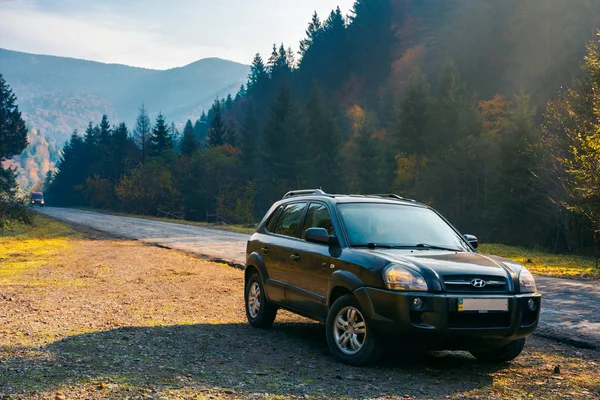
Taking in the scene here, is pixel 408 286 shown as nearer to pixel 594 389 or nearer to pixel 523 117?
pixel 594 389

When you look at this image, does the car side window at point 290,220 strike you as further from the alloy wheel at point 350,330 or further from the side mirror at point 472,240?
the side mirror at point 472,240

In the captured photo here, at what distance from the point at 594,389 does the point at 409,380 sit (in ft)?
5.52

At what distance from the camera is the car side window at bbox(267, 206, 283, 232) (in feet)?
29.2

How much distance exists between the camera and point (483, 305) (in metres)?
6.00

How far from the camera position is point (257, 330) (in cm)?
853

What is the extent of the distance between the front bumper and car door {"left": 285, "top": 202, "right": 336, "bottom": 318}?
93cm

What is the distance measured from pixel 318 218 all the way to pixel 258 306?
70.3 inches

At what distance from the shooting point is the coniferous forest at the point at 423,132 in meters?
39.0

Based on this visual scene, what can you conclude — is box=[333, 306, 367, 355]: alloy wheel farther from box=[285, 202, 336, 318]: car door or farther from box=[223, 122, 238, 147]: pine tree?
box=[223, 122, 238, 147]: pine tree

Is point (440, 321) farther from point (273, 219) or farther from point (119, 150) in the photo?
point (119, 150)

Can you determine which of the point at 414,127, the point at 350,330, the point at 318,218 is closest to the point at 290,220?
the point at 318,218

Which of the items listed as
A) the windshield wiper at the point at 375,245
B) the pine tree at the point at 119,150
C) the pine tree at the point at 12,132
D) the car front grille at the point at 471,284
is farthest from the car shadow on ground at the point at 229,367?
the pine tree at the point at 119,150

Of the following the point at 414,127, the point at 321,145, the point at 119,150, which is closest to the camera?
the point at 414,127

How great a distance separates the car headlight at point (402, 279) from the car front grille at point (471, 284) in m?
0.25
